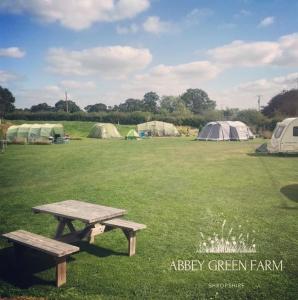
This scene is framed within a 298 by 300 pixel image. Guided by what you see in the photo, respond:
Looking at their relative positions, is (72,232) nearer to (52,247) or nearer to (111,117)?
(52,247)

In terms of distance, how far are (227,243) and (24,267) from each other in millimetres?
3749

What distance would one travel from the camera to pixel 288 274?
5.15m

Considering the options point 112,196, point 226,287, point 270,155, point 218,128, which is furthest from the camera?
point 218,128

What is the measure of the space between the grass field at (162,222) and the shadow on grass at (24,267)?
0.02 m

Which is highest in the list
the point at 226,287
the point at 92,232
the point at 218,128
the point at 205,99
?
the point at 205,99

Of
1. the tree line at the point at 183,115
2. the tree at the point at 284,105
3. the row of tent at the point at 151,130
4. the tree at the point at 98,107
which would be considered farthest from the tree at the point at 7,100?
the tree at the point at 284,105

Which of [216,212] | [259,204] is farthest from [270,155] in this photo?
[216,212]

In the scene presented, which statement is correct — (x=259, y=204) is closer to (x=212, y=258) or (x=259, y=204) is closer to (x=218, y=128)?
(x=212, y=258)

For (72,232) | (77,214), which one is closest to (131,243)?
(77,214)

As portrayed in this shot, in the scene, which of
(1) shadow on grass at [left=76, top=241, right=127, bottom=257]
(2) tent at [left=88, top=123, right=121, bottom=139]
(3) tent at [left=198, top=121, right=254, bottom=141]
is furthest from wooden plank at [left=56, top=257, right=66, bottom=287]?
(2) tent at [left=88, top=123, right=121, bottom=139]

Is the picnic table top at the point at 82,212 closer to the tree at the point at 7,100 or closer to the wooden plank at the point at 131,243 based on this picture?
the wooden plank at the point at 131,243

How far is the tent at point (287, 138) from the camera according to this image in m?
19.7

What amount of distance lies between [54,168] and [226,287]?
39.4 feet

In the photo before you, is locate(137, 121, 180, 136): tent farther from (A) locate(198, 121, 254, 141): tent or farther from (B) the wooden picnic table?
(B) the wooden picnic table
